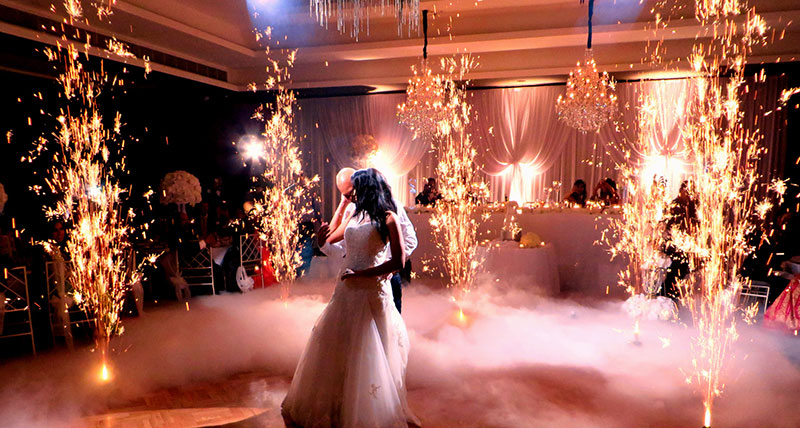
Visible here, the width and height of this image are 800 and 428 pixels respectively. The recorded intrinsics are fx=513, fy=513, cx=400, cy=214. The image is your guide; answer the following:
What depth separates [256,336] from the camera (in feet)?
15.7

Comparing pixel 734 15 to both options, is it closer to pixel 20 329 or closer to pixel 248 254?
pixel 248 254

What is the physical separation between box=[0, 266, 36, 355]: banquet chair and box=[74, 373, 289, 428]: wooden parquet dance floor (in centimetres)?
174

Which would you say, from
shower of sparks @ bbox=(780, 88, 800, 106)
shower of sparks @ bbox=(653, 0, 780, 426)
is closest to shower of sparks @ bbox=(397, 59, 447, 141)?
shower of sparks @ bbox=(653, 0, 780, 426)

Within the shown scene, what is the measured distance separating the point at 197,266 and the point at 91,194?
1.95 m

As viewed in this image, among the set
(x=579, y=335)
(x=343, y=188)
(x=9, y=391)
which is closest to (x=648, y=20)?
(x=579, y=335)

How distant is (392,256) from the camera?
2963 millimetres

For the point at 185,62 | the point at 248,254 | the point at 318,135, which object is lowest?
the point at 248,254

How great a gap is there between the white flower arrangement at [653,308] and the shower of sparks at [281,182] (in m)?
4.06

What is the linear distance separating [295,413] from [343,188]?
1.71 metres

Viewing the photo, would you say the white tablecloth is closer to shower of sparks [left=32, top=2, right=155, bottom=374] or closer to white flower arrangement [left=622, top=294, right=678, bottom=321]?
white flower arrangement [left=622, top=294, right=678, bottom=321]

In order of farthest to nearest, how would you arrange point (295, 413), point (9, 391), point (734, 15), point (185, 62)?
1. point (185, 62)
2. point (734, 15)
3. point (9, 391)
4. point (295, 413)

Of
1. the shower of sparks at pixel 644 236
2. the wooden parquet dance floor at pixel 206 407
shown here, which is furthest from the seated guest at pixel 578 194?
the wooden parquet dance floor at pixel 206 407

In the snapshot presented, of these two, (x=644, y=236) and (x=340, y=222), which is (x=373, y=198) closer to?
(x=340, y=222)

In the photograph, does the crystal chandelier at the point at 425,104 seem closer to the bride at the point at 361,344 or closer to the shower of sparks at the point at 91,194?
the shower of sparks at the point at 91,194
